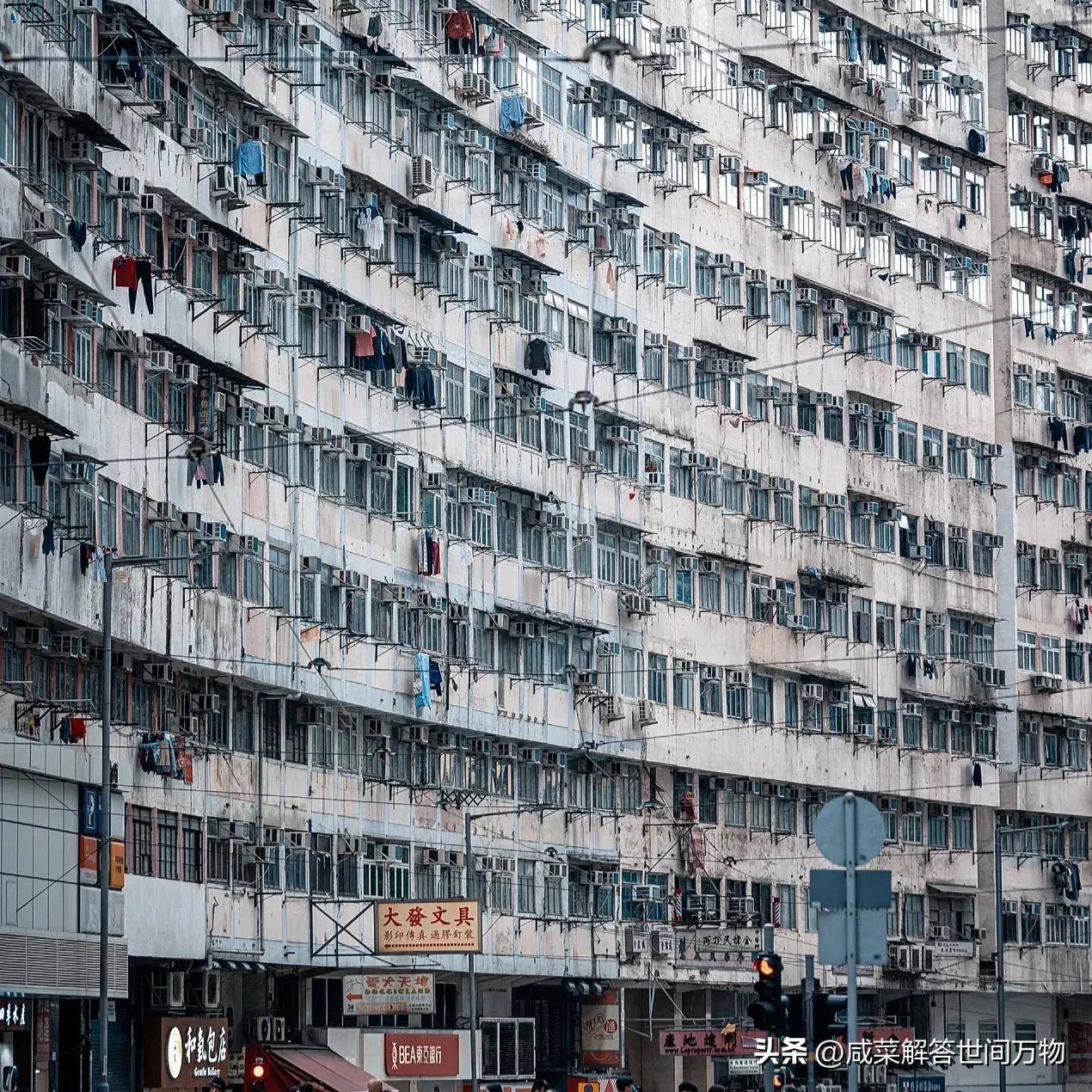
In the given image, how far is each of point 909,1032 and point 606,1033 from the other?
10924 mm

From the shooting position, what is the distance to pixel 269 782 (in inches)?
1706

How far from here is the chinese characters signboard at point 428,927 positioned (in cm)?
4294

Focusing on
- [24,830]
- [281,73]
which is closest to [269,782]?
[24,830]

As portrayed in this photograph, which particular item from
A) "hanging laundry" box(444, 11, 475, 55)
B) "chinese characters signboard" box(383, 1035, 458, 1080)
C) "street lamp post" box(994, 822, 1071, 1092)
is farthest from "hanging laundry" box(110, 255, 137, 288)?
"street lamp post" box(994, 822, 1071, 1092)

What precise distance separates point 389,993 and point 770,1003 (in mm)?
17689

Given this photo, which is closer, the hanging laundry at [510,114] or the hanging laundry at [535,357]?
the hanging laundry at [510,114]

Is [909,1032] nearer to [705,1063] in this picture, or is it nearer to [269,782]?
[705,1063]

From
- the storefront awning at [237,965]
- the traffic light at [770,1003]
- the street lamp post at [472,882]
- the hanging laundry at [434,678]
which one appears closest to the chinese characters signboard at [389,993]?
the street lamp post at [472,882]

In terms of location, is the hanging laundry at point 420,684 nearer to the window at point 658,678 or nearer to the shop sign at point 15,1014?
the window at point 658,678

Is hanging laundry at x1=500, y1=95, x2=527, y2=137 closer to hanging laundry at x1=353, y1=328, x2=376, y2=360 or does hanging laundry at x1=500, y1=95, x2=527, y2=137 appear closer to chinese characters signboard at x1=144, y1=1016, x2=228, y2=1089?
hanging laundry at x1=353, y1=328, x2=376, y2=360

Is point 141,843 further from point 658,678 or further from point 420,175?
point 658,678

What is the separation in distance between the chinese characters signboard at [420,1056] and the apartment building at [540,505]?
62 centimetres

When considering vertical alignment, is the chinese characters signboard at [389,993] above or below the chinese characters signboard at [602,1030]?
above

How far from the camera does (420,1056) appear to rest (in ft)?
156
